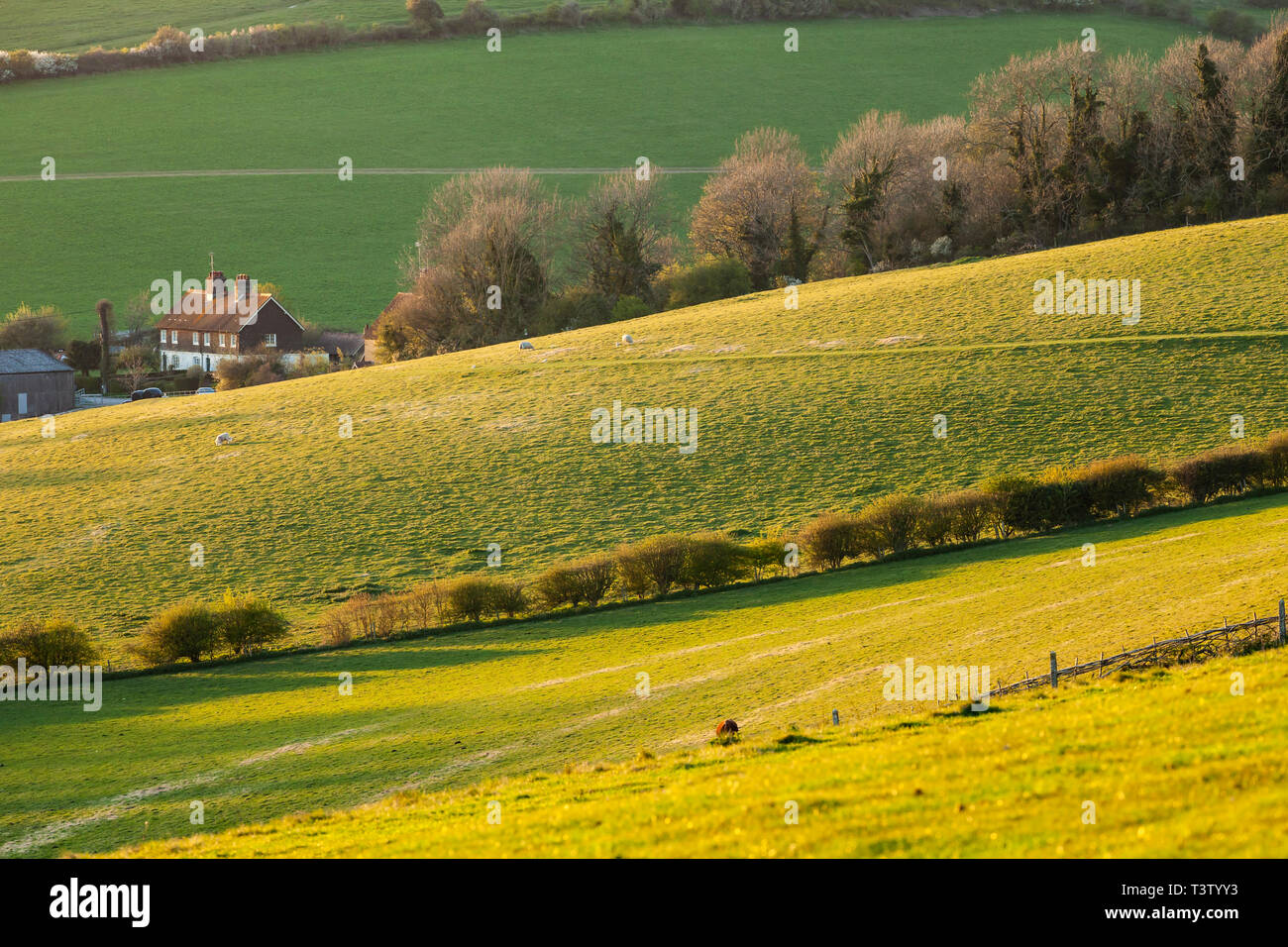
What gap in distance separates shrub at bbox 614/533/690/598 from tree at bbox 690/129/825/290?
56.6m

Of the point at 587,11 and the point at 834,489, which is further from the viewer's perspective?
the point at 587,11

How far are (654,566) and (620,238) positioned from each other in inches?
2462

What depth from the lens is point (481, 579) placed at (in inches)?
1422

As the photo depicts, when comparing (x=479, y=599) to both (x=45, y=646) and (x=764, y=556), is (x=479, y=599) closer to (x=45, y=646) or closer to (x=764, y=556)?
(x=764, y=556)

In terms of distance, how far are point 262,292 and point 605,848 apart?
10977 centimetres

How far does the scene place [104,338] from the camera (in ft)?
349

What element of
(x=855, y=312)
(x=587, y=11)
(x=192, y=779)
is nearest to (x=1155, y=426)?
(x=855, y=312)

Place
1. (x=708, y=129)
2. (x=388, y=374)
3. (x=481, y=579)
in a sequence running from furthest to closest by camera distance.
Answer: (x=708, y=129)
(x=388, y=374)
(x=481, y=579)

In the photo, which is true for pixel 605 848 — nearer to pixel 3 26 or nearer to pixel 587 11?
pixel 587 11

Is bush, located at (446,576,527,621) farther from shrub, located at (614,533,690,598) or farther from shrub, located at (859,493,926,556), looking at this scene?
shrub, located at (859,493,926,556)

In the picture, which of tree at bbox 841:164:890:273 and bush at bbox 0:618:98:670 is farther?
tree at bbox 841:164:890:273

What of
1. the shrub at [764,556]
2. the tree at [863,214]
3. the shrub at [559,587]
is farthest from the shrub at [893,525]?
the tree at [863,214]

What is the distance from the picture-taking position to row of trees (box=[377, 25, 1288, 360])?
3039 inches

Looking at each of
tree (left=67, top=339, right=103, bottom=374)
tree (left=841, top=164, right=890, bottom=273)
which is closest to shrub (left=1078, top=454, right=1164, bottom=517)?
tree (left=841, top=164, right=890, bottom=273)
